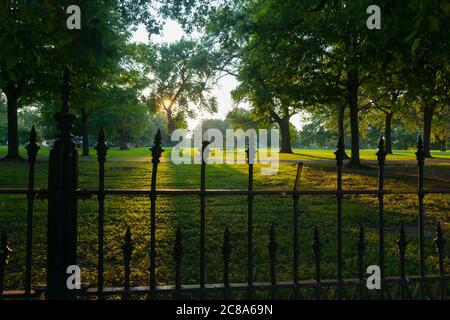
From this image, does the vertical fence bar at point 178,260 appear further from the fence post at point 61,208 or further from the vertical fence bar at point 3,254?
the vertical fence bar at point 3,254

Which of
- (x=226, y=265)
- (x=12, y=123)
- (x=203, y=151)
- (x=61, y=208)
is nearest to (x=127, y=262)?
(x=61, y=208)

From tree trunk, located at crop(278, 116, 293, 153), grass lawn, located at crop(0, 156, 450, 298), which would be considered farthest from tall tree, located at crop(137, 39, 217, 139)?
grass lawn, located at crop(0, 156, 450, 298)

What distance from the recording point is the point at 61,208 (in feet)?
9.54

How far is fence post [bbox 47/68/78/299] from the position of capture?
2900 mm

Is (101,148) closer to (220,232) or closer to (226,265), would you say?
(226,265)

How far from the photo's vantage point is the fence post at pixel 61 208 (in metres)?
2.90

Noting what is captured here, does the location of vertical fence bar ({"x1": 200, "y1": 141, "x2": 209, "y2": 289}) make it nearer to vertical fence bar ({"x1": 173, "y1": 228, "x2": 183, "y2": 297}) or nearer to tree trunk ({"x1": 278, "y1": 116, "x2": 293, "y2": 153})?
vertical fence bar ({"x1": 173, "y1": 228, "x2": 183, "y2": 297})

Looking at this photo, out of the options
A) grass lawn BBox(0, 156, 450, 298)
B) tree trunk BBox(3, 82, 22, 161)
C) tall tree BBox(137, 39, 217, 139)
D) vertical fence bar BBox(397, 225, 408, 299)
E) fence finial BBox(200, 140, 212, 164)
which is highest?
tall tree BBox(137, 39, 217, 139)

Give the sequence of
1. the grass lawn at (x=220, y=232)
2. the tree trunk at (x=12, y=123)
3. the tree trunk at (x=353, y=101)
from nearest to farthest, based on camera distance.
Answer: the grass lawn at (x=220, y=232), the tree trunk at (x=353, y=101), the tree trunk at (x=12, y=123)

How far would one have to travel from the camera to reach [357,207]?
28.0ft

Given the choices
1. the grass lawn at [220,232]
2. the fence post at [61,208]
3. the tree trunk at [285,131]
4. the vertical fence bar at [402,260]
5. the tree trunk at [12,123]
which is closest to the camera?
the fence post at [61,208]

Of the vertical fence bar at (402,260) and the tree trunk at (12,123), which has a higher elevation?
the tree trunk at (12,123)

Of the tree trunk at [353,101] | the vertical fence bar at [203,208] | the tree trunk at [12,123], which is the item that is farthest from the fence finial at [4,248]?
→ the tree trunk at [12,123]

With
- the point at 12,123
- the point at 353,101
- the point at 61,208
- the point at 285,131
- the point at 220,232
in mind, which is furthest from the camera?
the point at 285,131
